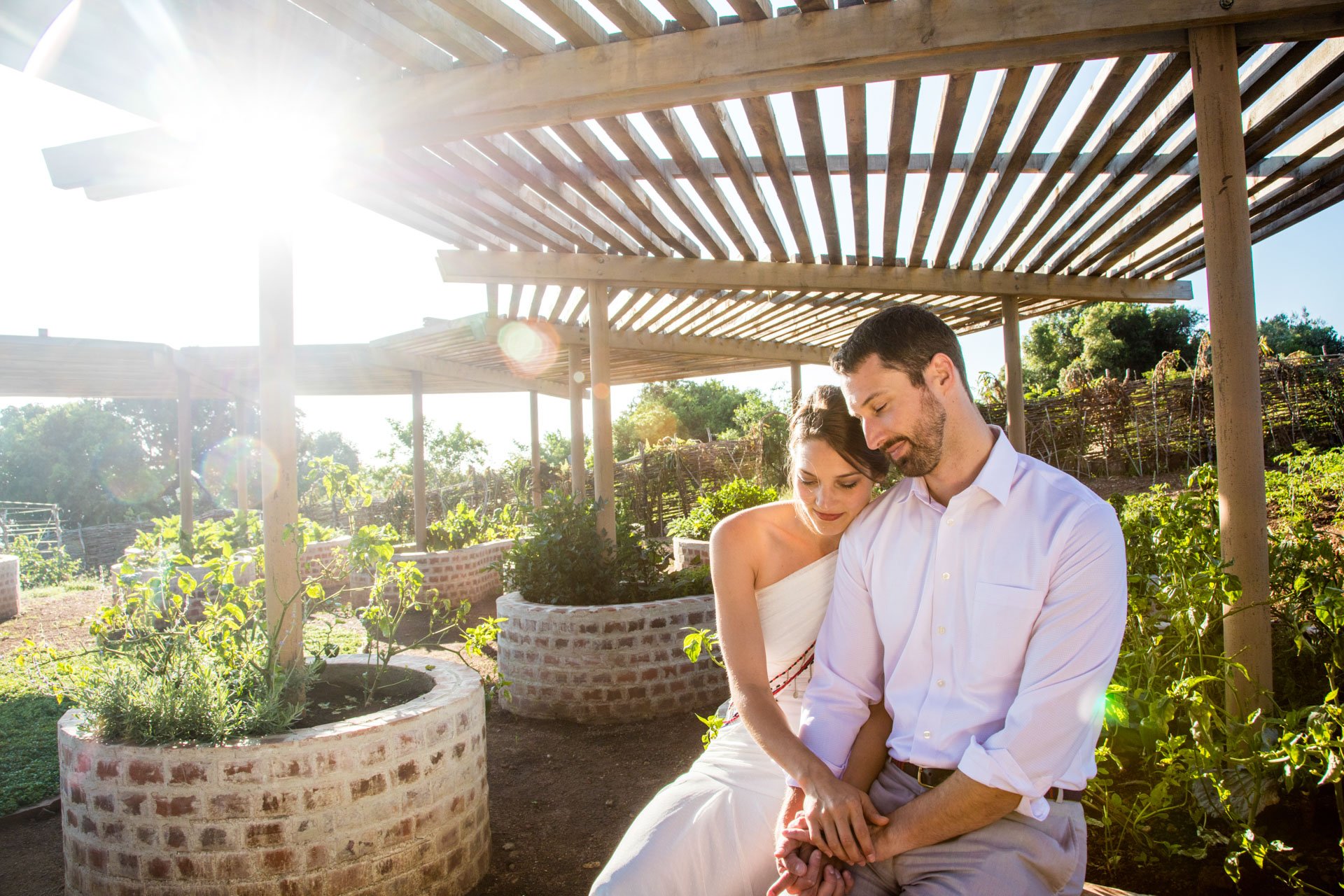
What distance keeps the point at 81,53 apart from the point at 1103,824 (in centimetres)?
416

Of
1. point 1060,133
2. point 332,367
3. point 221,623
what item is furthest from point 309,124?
point 332,367

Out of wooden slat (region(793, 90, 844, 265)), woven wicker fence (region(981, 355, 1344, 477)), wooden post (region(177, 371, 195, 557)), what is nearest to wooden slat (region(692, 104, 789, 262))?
wooden slat (region(793, 90, 844, 265))

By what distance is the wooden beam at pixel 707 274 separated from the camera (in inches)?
236

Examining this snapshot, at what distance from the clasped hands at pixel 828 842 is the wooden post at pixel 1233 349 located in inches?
65.1

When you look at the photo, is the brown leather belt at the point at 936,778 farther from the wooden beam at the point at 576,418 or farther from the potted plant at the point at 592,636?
the wooden beam at the point at 576,418

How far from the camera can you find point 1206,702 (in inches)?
82.4

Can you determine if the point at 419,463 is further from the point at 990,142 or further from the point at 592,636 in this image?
the point at 990,142

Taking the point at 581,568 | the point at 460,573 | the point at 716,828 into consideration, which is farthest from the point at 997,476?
the point at 460,573

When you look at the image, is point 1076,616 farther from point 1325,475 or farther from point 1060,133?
point 1325,475

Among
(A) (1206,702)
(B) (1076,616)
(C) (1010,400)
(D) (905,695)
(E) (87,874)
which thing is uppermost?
(C) (1010,400)

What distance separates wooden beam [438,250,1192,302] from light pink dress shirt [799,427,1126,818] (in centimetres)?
440

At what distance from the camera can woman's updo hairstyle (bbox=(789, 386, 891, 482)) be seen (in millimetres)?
2098

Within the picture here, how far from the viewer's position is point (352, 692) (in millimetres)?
3441

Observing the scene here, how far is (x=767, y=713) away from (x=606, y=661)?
3045 millimetres
